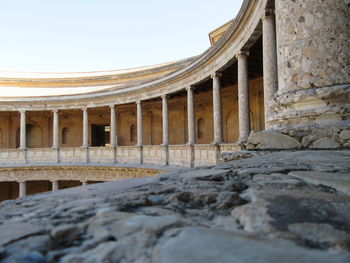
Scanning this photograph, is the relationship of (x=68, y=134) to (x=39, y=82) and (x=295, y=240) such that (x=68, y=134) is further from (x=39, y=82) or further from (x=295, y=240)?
(x=295, y=240)

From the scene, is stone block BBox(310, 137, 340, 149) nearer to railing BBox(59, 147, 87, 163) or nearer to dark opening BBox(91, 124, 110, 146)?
railing BBox(59, 147, 87, 163)

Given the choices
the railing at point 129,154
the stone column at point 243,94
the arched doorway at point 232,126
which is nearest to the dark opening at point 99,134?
the railing at point 129,154

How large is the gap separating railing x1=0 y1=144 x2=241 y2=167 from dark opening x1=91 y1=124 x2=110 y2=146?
16.6ft

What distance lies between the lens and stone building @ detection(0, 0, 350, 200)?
4.73 meters

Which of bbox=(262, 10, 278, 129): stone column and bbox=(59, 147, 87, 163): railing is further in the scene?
bbox=(59, 147, 87, 163): railing

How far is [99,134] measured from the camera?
1003 inches

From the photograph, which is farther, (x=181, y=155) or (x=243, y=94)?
(x=181, y=155)

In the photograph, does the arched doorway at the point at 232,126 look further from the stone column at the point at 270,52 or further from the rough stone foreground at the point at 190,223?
the rough stone foreground at the point at 190,223

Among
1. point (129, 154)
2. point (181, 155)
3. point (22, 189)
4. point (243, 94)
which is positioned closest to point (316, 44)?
point (243, 94)

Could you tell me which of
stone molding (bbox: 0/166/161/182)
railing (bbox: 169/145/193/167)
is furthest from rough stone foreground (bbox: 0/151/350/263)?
stone molding (bbox: 0/166/161/182)

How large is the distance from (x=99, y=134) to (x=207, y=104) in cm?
1137

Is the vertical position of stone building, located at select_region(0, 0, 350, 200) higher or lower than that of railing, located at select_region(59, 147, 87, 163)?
higher

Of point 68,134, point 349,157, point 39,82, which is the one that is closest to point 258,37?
point 349,157

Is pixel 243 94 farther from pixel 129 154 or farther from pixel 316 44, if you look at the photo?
pixel 129 154
